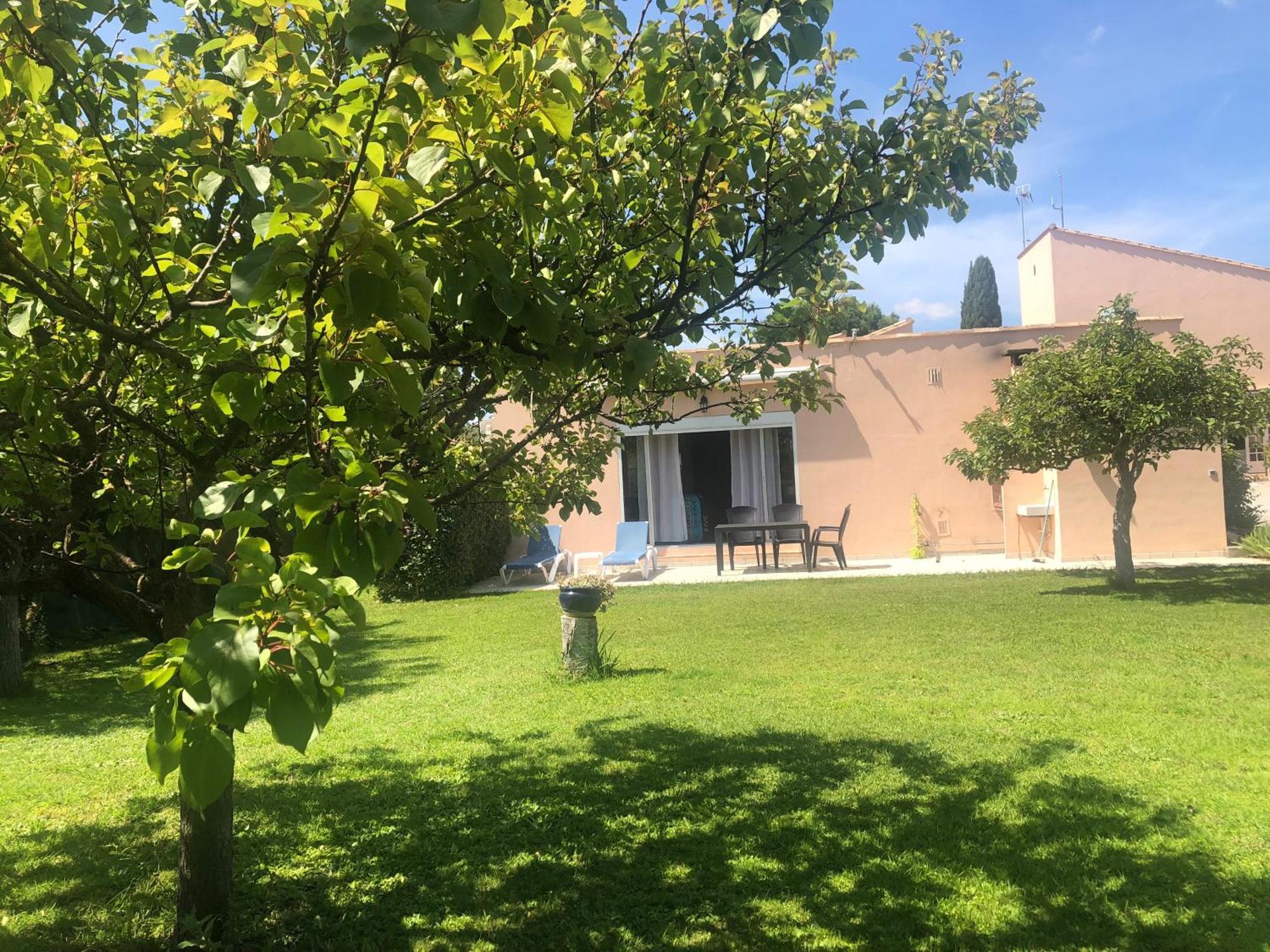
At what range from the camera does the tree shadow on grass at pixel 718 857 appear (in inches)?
134

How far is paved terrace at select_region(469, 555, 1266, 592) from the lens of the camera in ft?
45.4

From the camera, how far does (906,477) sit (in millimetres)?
15992

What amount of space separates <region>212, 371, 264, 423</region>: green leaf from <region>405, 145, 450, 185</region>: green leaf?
65 cm

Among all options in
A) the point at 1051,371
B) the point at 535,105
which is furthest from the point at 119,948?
the point at 1051,371

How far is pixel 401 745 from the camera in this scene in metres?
6.07

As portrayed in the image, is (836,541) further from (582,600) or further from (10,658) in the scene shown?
(10,658)

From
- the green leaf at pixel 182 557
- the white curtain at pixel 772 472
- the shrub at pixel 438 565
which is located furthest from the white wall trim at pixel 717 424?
the green leaf at pixel 182 557

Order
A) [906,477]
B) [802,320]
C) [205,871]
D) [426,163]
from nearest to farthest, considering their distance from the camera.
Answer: [426,163], [205,871], [802,320], [906,477]

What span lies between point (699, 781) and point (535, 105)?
4.26 meters

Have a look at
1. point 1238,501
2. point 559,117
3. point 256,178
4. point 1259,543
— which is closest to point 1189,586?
point 1259,543

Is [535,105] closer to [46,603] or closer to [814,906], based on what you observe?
[814,906]

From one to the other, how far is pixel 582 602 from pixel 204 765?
6556 mm

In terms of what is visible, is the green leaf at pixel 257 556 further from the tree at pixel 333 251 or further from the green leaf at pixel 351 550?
the green leaf at pixel 351 550

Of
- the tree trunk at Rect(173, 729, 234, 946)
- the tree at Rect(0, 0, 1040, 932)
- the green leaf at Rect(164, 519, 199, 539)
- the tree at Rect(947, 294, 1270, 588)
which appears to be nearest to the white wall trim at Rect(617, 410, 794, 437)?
the tree at Rect(947, 294, 1270, 588)
